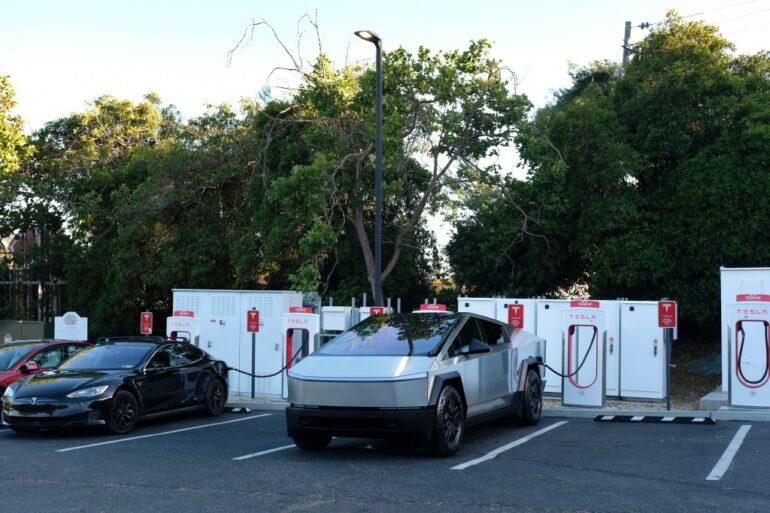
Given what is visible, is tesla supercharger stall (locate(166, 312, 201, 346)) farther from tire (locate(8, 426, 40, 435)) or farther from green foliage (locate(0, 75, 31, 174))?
green foliage (locate(0, 75, 31, 174))

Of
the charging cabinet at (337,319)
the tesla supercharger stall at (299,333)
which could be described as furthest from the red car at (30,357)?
the charging cabinet at (337,319)

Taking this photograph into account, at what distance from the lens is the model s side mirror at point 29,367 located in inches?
575

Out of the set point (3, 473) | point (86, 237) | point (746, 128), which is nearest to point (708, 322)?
point (746, 128)

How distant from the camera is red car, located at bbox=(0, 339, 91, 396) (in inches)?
572

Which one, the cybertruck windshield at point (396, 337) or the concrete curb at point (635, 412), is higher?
the cybertruck windshield at point (396, 337)

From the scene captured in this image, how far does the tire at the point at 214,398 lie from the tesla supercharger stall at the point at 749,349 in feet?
27.3

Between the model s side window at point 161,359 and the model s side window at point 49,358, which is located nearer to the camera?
the model s side window at point 161,359

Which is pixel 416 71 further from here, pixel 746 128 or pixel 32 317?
pixel 32 317

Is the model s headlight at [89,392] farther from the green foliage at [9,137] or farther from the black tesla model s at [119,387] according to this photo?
the green foliage at [9,137]

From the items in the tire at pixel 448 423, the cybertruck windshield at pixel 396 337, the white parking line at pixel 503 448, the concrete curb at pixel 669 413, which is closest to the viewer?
the white parking line at pixel 503 448

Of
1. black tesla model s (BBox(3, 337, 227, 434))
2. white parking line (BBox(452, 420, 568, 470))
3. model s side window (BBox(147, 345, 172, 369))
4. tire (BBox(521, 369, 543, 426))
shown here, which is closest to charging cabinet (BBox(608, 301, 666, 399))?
white parking line (BBox(452, 420, 568, 470))

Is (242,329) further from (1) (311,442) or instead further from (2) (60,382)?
(1) (311,442)

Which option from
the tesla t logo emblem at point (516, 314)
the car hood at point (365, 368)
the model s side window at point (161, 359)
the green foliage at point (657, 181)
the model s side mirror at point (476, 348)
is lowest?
the model s side window at point (161, 359)

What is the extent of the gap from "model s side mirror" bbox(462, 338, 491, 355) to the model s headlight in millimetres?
5312
